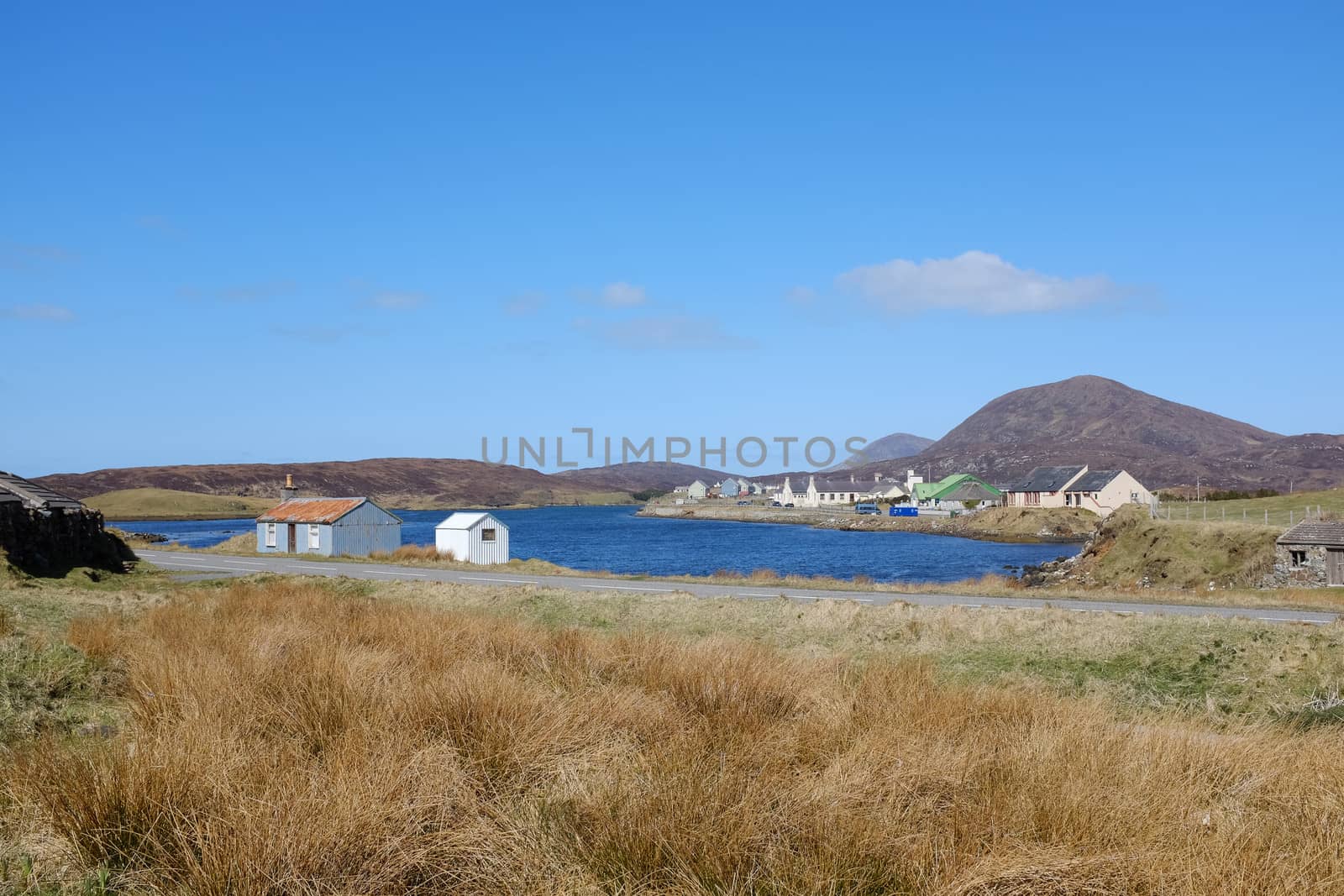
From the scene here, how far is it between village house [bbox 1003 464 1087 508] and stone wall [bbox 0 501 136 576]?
4196 inches

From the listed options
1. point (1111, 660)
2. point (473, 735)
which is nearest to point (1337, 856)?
point (473, 735)

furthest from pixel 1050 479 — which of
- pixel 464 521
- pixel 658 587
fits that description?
pixel 658 587

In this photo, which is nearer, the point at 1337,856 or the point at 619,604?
the point at 1337,856

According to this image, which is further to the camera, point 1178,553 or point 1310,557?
point 1178,553

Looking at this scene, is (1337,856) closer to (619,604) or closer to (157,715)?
(157,715)

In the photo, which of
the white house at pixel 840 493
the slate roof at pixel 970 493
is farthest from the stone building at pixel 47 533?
the white house at pixel 840 493

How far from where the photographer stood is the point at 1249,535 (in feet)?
144

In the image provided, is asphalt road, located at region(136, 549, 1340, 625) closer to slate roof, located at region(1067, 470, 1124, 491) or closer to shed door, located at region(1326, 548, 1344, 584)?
shed door, located at region(1326, 548, 1344, 584)

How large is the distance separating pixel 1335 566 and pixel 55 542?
45.1 m

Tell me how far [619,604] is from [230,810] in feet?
58.9

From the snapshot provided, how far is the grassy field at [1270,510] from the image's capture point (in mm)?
52031

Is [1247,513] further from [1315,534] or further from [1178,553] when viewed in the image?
[1315,534]

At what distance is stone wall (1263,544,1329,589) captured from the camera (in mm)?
36531

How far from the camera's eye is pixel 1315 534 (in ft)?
123
